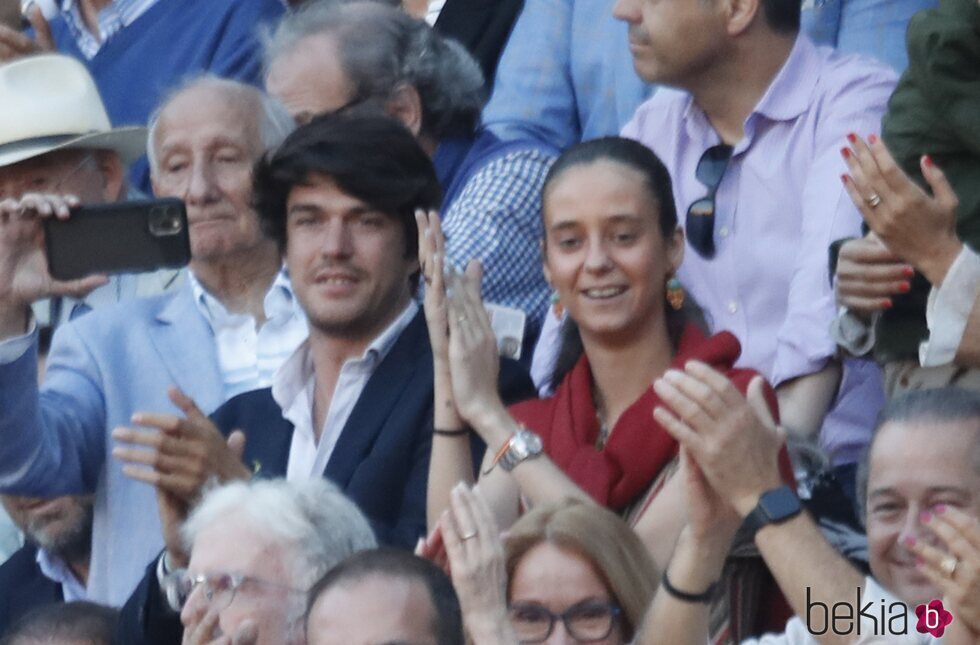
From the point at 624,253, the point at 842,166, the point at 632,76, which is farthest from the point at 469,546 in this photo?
the point at 632,76

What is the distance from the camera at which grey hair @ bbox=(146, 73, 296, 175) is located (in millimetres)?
6184

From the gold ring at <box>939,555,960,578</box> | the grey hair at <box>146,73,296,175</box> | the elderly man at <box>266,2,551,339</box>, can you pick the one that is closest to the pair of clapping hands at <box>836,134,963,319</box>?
the gold ring at <box>939,555,960,578</box>

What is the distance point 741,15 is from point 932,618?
1.84 m

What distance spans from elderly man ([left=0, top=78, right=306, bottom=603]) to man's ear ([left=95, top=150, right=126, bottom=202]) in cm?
11

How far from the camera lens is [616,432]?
5.05m

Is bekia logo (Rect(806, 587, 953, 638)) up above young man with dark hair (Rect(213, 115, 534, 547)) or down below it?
above

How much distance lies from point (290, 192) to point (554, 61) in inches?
47.1

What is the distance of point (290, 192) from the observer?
18.6 ft

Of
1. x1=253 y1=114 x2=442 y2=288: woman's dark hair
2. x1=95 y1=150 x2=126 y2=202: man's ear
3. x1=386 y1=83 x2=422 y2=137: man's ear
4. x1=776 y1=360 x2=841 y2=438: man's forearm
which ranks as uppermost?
x1=253 y1=114 x2=442 y2=288: woman's dark hair

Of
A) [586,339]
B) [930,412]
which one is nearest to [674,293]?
[586,339]

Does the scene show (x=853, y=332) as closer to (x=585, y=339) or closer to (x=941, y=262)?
(x=941, y=262)

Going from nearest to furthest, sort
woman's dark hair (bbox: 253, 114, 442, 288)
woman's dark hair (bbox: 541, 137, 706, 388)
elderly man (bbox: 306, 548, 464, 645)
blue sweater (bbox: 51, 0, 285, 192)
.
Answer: elderly man (bbox: 306, 548, 464, 645) < woman's dark hair (bbox: 541, 137, 706, 388) < woman's dark hair (bbox: 253, 114, 442, 288) < blue sweater (bbox: 51, 0, 285, 192)

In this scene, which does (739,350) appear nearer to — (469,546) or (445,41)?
(469,546)

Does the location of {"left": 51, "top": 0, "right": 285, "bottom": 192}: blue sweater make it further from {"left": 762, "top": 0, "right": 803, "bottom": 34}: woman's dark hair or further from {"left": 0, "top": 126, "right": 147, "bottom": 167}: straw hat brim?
{"left": 762, "top": 0, "right": 803, "bottom": 34}: woman's dark hair
